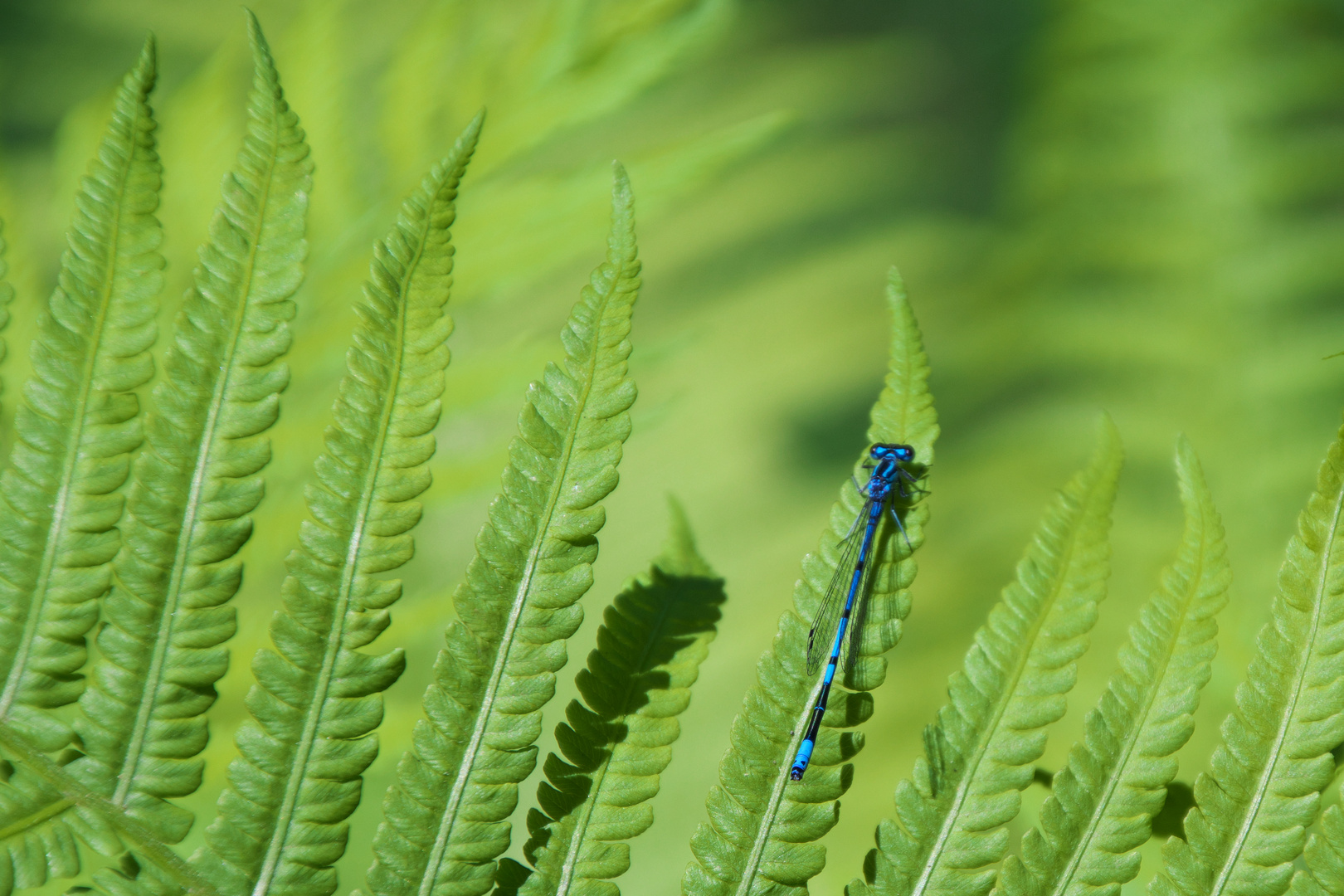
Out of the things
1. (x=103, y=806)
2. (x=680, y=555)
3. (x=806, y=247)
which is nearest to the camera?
(x=103, y=806)

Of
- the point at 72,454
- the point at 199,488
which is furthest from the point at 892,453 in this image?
the point at 72,454

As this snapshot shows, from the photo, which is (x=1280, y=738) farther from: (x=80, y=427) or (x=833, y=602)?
(x=80, y=427)

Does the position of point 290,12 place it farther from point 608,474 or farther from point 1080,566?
point 1080,566

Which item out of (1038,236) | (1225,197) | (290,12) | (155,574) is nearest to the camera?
(155,574)

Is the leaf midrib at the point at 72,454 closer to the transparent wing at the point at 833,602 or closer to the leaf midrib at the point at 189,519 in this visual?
the leaf midrib at the point at 189,519

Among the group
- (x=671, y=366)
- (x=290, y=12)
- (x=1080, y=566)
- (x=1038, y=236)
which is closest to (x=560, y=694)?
(x=671, y=366)

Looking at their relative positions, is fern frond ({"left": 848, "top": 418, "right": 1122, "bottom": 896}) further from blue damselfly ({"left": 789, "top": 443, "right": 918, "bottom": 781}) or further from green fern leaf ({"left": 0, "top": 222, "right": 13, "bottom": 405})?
green fern leaf ({"left": 0, "top": 222, "right": 13, "bottom": 405})
